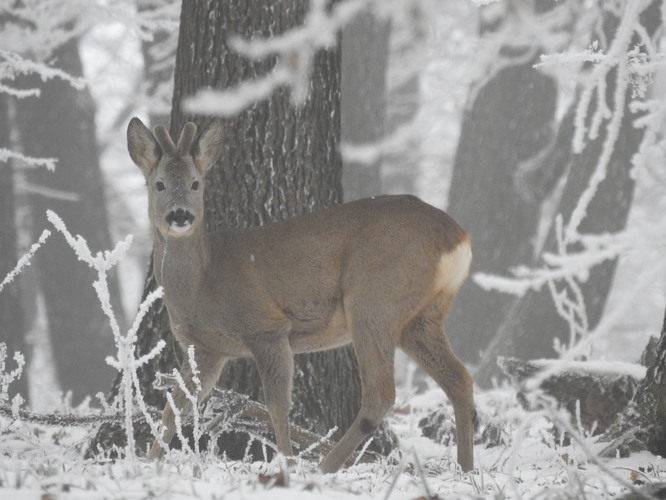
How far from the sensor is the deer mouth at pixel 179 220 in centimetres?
541

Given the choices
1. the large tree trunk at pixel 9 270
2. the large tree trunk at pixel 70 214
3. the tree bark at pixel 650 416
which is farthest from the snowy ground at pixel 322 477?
the large tree trunk at pixel 70 214

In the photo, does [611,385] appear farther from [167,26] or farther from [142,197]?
[142,197]

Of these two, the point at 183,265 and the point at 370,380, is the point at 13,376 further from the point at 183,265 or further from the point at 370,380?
the point at 370,380

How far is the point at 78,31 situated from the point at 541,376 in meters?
10.9

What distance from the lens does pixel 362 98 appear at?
1338cm

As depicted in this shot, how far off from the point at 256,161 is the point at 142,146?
82cm

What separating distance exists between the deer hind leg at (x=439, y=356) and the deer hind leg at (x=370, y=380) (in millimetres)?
288

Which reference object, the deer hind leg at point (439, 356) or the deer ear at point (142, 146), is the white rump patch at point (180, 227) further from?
the deer hind leg at point (439, 356)

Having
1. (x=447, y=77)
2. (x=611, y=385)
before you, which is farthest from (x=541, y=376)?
(x=447, y=77)

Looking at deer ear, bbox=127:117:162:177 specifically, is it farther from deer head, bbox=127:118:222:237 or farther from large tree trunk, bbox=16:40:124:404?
large tree trunk, bbox=16:40:124:404

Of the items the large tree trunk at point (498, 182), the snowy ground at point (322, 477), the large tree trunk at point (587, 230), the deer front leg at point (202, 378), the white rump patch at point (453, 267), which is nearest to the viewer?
the snowy ground at point (322, 477)

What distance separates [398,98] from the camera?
76.2 feet

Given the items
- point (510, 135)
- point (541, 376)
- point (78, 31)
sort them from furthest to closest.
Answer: point (510, 135) → point (78, 31) → point (541, 376)

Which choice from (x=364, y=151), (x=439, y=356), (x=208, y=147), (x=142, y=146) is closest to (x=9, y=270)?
(x=364, y=151)
